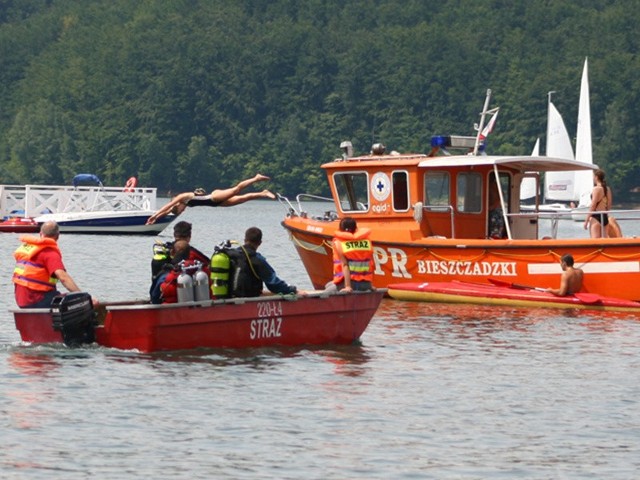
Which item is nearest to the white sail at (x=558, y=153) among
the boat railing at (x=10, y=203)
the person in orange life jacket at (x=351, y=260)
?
the boat railing at (x=10, y=203)

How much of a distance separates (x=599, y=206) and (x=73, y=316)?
11455 mm

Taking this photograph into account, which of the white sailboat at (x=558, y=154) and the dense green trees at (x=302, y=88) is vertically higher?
the dense green trees at (x=302, y=88)

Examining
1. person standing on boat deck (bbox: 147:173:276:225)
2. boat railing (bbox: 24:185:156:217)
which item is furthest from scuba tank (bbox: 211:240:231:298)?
boat railing (bbox: 24:185:156:217)

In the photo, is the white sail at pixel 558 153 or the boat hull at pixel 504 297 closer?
the boat hull at pixel 504 297

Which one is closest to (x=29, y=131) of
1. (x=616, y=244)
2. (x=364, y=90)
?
(x=364, y=90)

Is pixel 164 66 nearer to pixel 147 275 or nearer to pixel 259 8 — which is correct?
pixel 259 8

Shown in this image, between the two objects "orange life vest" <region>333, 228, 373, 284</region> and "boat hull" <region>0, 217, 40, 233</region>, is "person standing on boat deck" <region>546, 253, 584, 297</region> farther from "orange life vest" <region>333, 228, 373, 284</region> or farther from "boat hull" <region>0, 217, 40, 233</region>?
"boat hull" <region>0, 217, 40, 233</region>

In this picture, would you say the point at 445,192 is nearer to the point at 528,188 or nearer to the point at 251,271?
the point at 251,271

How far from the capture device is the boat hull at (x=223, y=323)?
734 inches

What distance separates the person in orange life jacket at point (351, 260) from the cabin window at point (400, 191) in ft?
22.7

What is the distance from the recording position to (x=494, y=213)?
2814 cm

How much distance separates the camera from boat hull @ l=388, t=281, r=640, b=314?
25312 millimetres

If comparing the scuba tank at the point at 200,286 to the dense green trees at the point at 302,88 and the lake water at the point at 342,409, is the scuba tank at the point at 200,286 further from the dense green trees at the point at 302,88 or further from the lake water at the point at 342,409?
the dense green trees at the point at 302,88

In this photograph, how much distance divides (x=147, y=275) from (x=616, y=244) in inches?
552
